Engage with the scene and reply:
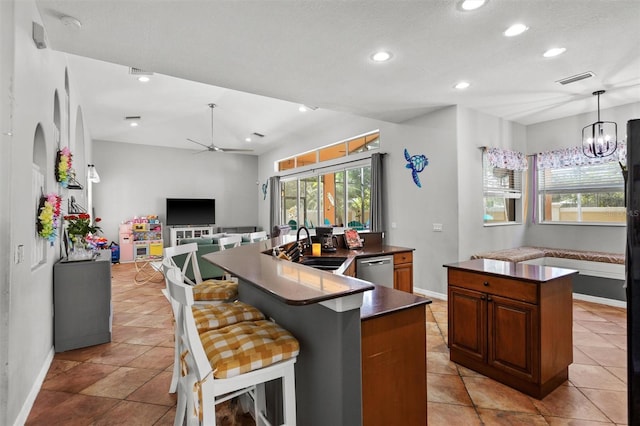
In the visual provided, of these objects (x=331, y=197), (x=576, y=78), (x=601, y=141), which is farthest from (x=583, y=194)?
(x=331, y=197)

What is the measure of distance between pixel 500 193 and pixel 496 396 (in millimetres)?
4022

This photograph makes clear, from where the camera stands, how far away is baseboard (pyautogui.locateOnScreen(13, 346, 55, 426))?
6.62 feet

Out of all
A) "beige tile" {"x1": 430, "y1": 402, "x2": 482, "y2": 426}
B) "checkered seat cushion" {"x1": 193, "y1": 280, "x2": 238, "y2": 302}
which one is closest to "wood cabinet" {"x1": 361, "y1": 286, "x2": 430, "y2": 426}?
"beige tile" {"x1": 430, "y1": 402, "x2": 482, "y2": 426}

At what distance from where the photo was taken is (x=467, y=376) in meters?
2.53

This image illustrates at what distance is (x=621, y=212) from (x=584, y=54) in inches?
113

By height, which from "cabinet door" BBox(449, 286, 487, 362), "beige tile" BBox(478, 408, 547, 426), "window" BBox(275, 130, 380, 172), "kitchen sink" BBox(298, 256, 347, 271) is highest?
"window" BBox(275, 130, 380, 172)

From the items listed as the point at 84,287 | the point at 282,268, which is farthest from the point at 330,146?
the point at 282,268

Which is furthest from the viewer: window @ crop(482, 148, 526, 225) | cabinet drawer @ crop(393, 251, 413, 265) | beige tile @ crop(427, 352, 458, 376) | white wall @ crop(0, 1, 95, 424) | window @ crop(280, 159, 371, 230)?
window @ crop(280, 159, 371, 230)

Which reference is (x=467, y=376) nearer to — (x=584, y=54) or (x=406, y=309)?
(x=406, y=309)

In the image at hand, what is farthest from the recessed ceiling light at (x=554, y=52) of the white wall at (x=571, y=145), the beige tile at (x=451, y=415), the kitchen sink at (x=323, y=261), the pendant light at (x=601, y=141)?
the beige tile at (x=451, y=415)

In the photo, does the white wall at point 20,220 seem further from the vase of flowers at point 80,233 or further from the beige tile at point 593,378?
the beige tile at point 593,378

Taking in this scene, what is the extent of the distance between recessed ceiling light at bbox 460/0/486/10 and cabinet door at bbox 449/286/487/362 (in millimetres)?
2169

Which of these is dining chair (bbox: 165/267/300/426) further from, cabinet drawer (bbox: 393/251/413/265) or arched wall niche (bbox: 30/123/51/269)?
cabinet drawer (bbox: 393/251/413/265)

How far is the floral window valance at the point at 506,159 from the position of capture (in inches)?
201
